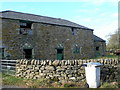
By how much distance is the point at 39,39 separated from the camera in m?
19.0

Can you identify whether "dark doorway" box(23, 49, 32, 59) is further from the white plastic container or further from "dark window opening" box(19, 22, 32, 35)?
the white plastic container

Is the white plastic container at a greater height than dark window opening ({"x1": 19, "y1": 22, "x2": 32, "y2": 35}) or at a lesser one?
lesser

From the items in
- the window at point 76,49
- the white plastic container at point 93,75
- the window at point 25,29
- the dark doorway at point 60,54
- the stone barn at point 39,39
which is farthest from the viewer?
the window at point 76,49

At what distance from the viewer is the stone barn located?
16.5 metres

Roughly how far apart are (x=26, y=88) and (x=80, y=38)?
17812 millimetres

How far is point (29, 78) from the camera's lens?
9617mm

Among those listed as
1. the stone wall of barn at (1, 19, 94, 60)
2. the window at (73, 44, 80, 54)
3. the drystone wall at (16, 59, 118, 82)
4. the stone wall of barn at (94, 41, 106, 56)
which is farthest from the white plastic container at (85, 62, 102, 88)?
the stone wall of barn at (94, 41, 106, 56)

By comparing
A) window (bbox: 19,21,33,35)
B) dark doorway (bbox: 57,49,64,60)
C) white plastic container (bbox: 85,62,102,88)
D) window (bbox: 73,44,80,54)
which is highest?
window (bbox: 19,21,33,35)

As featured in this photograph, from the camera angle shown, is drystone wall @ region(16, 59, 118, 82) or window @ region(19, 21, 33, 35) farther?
window @ region(19, 21, 33, 35)

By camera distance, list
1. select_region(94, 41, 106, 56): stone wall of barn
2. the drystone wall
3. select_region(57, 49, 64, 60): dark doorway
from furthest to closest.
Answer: select_region(94, 41, 106, 56): stone wall of barn → select_region(57, 49, 64, 60): dark doorway → the drystone wall

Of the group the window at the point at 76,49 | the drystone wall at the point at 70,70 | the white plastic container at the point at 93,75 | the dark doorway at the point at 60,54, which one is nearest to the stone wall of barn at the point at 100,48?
the window at the point at 76,49

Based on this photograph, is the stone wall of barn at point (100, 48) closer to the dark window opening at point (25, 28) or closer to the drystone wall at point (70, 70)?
the dark window opening at point (25, 28)

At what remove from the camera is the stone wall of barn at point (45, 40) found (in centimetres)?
1653

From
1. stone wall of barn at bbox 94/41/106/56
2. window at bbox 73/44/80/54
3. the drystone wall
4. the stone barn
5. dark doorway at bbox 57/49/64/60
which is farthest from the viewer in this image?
stone wall of barn at bbox 94/41/106/56
